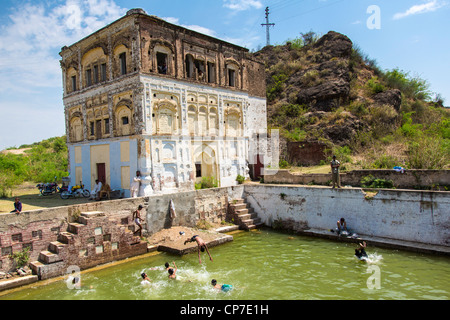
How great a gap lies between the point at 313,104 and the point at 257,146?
10.3m

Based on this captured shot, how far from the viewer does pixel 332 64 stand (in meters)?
32.7

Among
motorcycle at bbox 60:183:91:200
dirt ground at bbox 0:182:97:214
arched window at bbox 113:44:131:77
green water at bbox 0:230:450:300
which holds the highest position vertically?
arched window at bbox 113:44:131:77

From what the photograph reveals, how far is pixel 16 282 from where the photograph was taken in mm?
9523

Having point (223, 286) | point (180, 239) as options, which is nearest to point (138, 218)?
point (180, 239)

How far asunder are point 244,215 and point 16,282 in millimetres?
10612

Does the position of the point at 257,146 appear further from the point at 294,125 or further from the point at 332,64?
the point at 332,64

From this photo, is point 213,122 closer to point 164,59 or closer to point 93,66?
point 164,59

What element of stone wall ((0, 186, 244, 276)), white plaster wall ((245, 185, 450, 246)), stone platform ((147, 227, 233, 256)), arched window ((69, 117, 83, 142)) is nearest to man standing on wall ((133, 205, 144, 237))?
stone wall ((0, 186, 244, 276))

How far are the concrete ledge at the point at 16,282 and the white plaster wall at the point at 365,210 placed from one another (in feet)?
36.5

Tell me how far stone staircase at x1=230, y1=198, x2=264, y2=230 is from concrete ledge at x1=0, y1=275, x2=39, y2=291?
31.7 feet

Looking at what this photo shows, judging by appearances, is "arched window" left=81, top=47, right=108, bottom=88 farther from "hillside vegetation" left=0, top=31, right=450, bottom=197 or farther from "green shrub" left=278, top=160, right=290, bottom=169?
"green shrub" left=278, top=160, right=290, bottom=169

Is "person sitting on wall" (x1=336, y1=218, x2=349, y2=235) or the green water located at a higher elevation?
"person sitting on wall" (x1=336, y1=218, x2=349, y2=235)

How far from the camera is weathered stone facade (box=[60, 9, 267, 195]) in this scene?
54.2 feet
